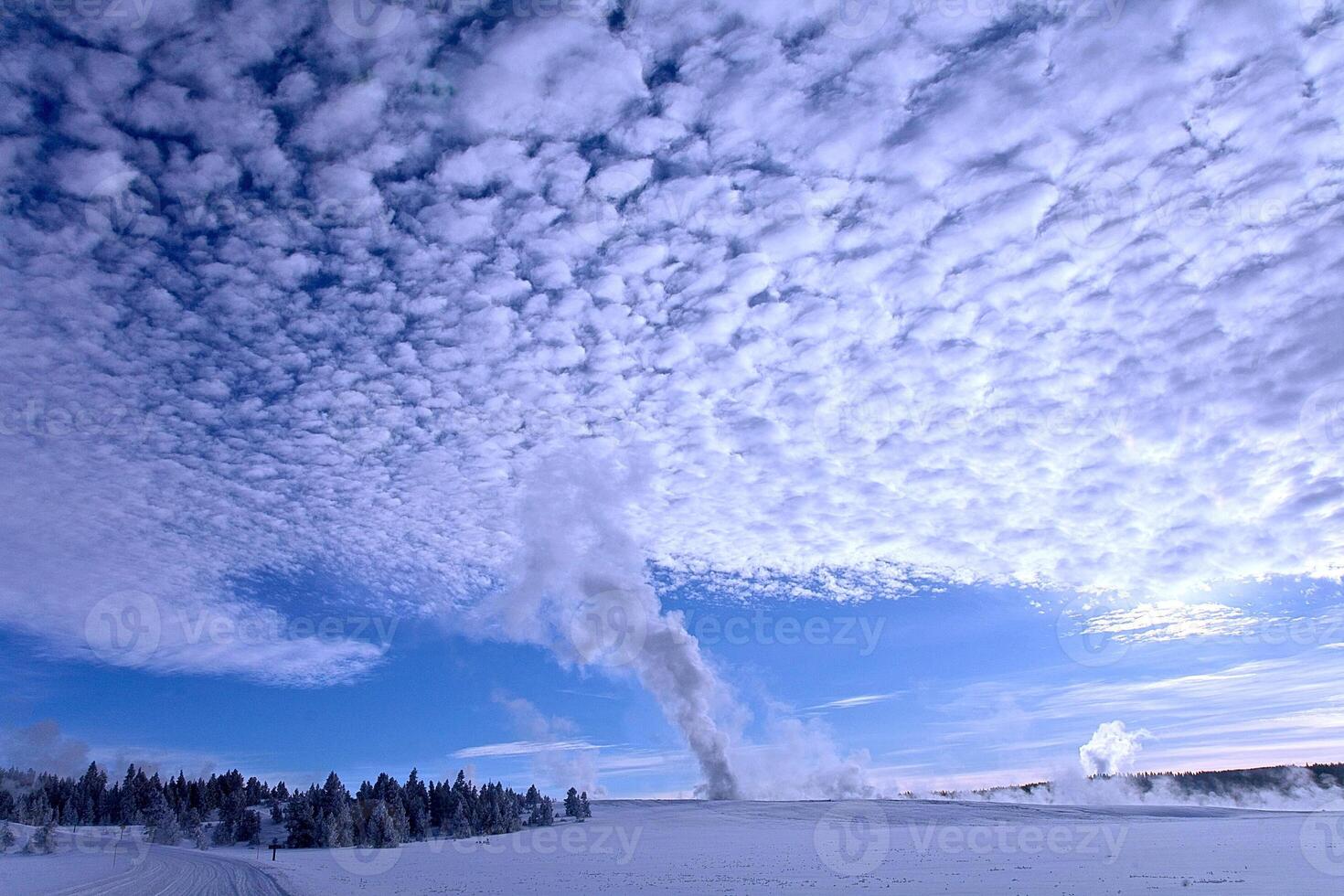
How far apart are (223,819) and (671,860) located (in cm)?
10187

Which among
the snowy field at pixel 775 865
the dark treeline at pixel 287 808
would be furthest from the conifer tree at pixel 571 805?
the snowy field at pixel 775 865

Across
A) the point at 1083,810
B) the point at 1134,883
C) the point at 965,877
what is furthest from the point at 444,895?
the point at 1083,810

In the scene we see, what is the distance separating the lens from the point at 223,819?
125 m

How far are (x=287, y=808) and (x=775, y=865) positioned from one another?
107552 mm

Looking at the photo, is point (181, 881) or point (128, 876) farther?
point (128, 876)

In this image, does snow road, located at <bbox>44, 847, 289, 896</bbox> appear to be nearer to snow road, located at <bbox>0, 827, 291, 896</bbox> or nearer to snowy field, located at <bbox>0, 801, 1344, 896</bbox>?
snow road, located at <bbox>0, 827, 291, 896</bbox>

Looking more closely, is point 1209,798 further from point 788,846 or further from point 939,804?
point 788,846

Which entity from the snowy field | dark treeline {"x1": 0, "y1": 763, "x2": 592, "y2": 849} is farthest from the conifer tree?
the snowy field

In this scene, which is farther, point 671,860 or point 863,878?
point 671,860

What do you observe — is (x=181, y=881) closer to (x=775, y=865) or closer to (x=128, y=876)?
(x=128, y=876)

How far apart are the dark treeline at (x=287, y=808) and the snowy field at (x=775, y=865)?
35.7ft

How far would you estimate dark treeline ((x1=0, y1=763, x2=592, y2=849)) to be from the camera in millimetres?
104000

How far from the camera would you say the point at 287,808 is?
12688 centimetres

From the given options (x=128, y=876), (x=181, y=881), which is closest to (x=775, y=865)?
(x=181, y=881)
